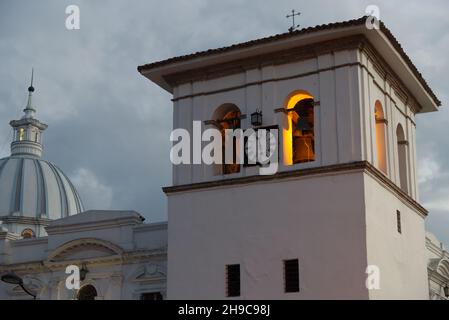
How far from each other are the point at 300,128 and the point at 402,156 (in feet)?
12.4

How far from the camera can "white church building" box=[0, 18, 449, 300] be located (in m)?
22.8

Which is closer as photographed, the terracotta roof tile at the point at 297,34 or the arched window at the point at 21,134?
the terracotta roof tile at the point at 297,34

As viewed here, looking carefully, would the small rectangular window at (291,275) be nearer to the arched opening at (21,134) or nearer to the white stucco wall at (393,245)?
the white stucco wall at (393,245)

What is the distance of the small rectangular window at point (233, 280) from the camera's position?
930 inches

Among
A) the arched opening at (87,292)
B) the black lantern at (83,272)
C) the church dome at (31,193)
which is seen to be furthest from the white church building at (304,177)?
the church dome at (31,193)

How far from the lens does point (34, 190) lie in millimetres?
58031

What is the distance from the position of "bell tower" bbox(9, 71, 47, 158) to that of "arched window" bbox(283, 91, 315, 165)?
1609 inches

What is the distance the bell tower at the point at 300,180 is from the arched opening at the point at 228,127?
0.05m

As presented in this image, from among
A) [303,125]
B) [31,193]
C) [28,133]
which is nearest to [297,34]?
[303,125]

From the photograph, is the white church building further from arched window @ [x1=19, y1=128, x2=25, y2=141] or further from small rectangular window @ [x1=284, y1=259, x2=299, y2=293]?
arched window @ [x1=19, y1=128, x2=25, y2=141]
